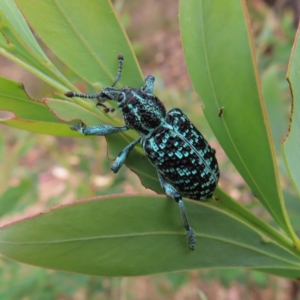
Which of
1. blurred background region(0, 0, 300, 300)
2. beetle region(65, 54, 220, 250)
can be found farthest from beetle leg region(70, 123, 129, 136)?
blurred background region(0, 0, 300, 300)

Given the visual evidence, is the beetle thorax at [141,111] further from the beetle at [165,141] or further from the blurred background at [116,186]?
the blurred background at [116,186]

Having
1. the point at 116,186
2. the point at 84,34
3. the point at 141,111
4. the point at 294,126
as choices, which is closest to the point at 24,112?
the point at 84,34

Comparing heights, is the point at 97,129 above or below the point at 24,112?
below

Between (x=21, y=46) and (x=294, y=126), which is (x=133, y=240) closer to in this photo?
(x=294, y=126)

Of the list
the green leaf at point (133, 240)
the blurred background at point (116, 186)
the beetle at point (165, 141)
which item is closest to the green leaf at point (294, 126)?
the green leaf at point (133, 240)

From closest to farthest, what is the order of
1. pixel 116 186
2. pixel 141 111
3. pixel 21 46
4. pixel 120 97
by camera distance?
pixel 21 46, pixel 120 97, pixel 141 111, pixel 116 186

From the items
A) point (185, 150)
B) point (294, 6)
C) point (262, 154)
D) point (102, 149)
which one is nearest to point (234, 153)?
point (262, 154)

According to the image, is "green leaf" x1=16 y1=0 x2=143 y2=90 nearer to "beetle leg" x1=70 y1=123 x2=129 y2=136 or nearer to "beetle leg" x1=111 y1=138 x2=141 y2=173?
"beetle leg" x1=70 y1=123 x2=129 y2=136

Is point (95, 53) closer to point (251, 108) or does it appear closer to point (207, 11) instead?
point (207, 11)
